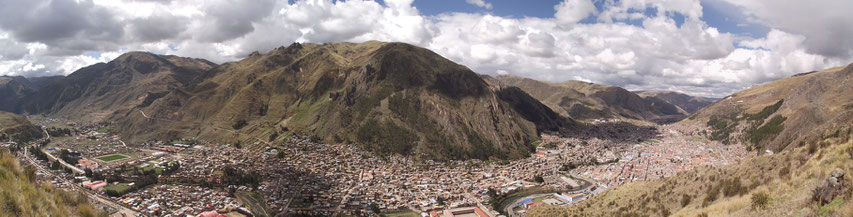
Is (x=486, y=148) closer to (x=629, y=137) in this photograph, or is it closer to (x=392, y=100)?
(x=392, y=100)

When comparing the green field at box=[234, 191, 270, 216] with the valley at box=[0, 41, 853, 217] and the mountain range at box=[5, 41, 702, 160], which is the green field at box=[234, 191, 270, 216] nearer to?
the valley at box=[0, 41, 853, 217]

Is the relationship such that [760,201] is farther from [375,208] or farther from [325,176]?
[325,176]

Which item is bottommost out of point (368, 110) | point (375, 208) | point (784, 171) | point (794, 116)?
point (375, 208)

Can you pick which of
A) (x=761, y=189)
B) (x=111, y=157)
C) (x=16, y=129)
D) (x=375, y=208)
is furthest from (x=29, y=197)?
(x=16, y=129)

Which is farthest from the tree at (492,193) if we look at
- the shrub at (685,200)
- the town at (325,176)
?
the shrub at (685,200)

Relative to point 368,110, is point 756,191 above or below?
below

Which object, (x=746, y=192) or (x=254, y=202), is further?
(x=254, y=202)

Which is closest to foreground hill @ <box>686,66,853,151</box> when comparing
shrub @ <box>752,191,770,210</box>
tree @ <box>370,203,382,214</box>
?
shrub @ <box>752,191,770,210</box>
